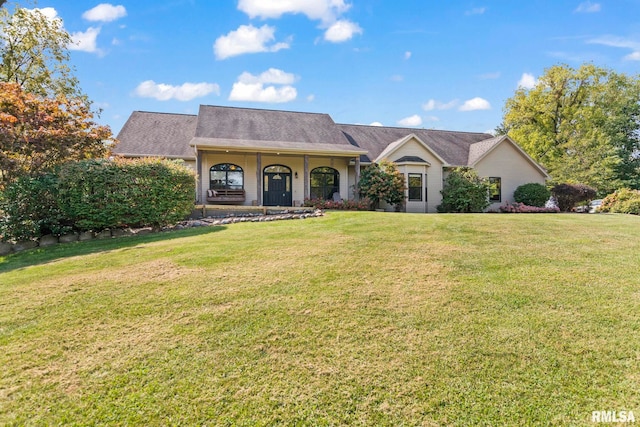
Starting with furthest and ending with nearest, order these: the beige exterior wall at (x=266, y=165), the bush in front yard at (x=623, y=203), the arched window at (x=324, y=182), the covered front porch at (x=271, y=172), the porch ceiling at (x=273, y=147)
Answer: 1. the arched window at (x=324, y=182)
2. the bush in front yard at (x=623, y=203)
3. the beige exterior wall at (x=266, y=165)
4. the covered front porch at (x=271, y=172)
5. the porch ceiling at (x=273, y=147)

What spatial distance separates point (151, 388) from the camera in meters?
2.80

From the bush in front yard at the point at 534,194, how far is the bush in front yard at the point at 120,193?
19.3 meters

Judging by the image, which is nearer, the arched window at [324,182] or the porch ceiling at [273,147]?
the porch ceiling at [273,147]

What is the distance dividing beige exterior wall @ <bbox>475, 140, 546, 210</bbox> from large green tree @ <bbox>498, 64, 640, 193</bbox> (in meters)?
8.50

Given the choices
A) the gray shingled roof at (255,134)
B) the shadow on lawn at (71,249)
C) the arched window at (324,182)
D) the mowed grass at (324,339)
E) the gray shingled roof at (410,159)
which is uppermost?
the gray shingled roof at (255,134)

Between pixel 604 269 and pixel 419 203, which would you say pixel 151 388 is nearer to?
pixel 604 269

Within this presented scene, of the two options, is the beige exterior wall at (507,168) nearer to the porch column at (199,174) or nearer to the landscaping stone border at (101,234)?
the landscaping stone border at (101,234)

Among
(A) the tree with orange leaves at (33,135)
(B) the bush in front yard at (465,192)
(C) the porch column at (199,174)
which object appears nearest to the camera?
(A) the tree with orange leaves at (33,135)

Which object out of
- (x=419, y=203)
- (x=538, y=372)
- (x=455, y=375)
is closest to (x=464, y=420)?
(x=455, y=375)

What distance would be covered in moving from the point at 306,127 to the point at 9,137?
42.7ft

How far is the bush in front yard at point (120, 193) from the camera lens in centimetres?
914

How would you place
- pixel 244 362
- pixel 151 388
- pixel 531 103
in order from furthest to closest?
pixel 531 103, pixel 244 362, pixel 151 388

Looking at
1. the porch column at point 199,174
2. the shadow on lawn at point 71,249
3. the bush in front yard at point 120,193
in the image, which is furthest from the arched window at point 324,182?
the shadow on lawn at point 71,249

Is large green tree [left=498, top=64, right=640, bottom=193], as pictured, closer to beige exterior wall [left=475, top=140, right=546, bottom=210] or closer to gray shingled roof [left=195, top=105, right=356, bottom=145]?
beige exterior wall [left=475, top=140, right=546, bottom=210]
